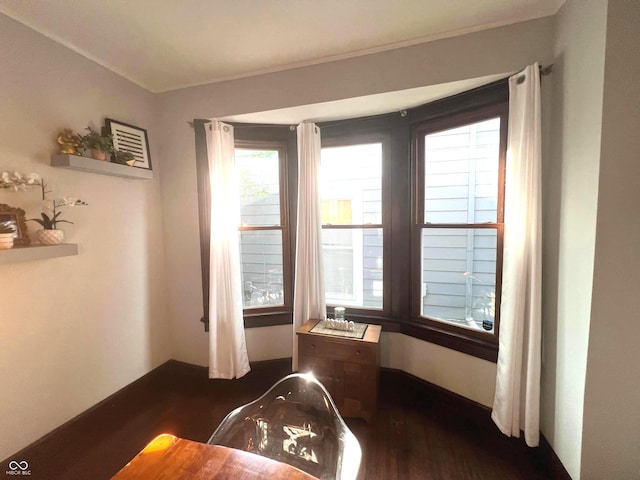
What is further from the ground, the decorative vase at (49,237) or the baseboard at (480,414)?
the decorative vase at (49,237)

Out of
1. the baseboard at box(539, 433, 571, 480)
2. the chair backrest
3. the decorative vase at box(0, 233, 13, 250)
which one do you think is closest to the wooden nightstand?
the chair backrest

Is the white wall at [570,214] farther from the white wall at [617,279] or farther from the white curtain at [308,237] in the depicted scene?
the white curtain at [308,237]

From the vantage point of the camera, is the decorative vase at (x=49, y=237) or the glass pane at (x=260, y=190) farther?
the glass pane at (x=260, y=190)

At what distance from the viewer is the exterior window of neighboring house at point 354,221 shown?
218 cm

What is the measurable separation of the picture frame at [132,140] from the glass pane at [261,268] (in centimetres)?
100

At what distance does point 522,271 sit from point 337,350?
128 cm

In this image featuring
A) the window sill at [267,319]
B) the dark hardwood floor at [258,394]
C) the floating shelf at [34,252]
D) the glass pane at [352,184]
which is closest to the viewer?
the floating shelf at [34,252]

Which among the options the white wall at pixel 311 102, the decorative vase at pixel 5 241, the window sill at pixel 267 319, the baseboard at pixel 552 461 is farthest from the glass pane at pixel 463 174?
the decorative vase at pixel 5 241

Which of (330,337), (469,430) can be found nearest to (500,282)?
(469,430)

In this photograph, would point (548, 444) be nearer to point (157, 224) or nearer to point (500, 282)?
point (500, 282)

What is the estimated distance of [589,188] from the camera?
117 cm

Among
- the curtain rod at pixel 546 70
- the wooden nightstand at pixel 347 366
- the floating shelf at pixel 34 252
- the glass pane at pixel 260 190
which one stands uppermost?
the curtain rod at pixel 546 70

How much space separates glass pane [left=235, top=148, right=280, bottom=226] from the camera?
2.31 m

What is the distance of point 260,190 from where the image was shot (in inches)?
91.6
